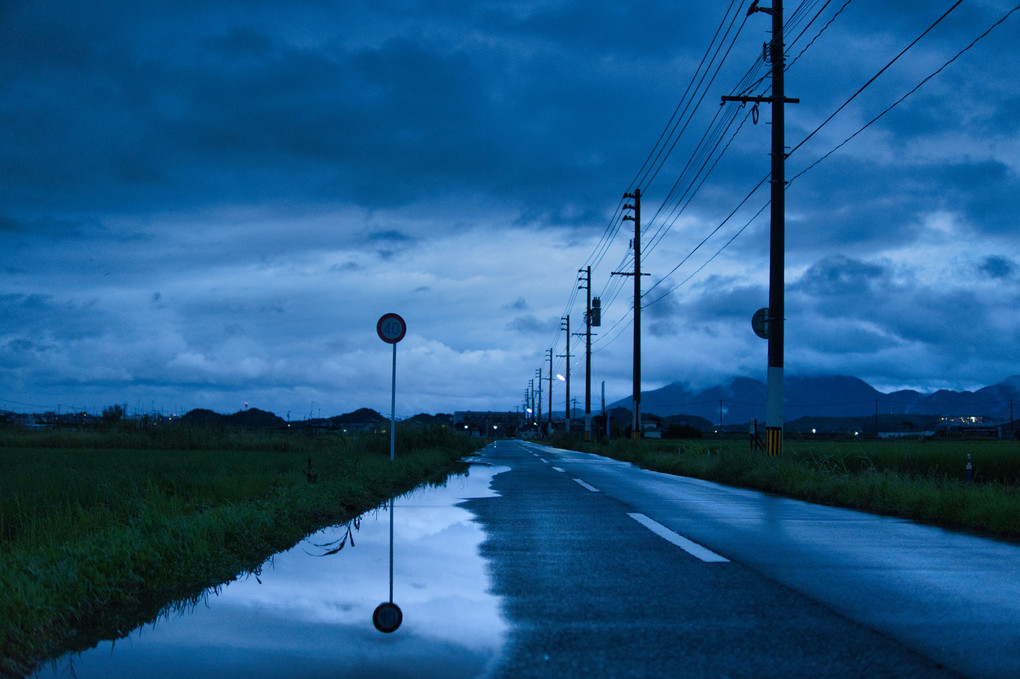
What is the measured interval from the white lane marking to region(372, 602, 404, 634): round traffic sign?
2896mm

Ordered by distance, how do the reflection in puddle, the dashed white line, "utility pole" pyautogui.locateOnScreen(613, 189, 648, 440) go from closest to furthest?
the reflection in puddle < the dashed white line < "utility pole" pyautogui.locateOnScreen(613, 189, 648, 440)

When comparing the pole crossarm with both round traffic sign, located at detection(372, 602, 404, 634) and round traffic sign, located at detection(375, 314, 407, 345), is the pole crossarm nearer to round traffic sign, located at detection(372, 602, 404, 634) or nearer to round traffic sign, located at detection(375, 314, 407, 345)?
round traffic sign, located at detection(375, 314, 407, 345)

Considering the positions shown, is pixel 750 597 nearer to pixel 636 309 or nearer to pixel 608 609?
Result: pixel 608 609

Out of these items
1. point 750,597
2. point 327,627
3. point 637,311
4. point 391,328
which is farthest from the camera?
point 637,311

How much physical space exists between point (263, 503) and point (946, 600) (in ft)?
23.2

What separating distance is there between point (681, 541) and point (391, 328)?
11963mm

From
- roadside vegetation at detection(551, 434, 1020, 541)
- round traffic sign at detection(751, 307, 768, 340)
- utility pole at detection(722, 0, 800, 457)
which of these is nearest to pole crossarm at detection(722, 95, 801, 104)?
utility pole at detection(722, 0, 800, 457)

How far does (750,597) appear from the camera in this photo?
201 inches

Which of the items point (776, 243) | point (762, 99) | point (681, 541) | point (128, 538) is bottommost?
point (681, 541)

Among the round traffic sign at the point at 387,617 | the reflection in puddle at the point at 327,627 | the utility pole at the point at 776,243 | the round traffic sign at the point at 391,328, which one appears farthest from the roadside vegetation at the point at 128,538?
the utility pole at the point at 776,243

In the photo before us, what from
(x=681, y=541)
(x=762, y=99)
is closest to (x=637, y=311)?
(x=762, y=99)

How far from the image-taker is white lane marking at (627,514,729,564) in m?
6.61

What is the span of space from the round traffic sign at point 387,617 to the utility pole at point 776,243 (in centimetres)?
1517

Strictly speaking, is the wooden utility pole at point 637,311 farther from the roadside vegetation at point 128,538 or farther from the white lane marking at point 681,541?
the white lane marking at point 681,541
